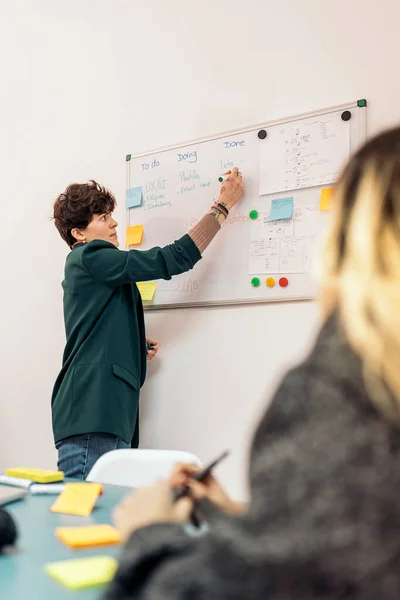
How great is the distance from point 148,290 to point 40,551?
176cm

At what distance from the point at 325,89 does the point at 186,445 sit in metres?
1.46

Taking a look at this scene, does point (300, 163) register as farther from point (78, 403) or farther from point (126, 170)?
point (78, 403)

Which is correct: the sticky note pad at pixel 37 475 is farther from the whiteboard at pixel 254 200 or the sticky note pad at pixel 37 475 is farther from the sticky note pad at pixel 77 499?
the whiteboard at pixel 254 200

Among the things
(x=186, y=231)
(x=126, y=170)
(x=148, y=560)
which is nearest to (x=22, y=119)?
(x=126, y=170)

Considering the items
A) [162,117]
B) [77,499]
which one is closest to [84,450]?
[77,499]

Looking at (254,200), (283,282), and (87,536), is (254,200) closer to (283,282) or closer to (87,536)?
(283,282)

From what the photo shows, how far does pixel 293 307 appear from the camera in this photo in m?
2.28

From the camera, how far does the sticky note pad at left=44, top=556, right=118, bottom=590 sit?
0.78 metres

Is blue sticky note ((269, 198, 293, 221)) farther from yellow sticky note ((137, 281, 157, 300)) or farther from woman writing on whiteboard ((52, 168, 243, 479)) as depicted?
yellow sticky note ((137, 281, 157, 300))

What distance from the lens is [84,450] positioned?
88.2 inches

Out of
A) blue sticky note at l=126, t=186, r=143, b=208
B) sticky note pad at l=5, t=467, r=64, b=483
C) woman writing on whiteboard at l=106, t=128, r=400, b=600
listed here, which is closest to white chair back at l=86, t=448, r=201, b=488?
sticky note pad at l=5, t=467, r=64, b=483

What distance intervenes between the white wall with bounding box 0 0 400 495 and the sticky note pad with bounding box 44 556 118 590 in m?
1.03

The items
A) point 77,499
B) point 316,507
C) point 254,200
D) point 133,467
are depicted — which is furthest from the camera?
point 254,200

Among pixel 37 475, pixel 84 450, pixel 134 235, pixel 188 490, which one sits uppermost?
pixel 134 235
